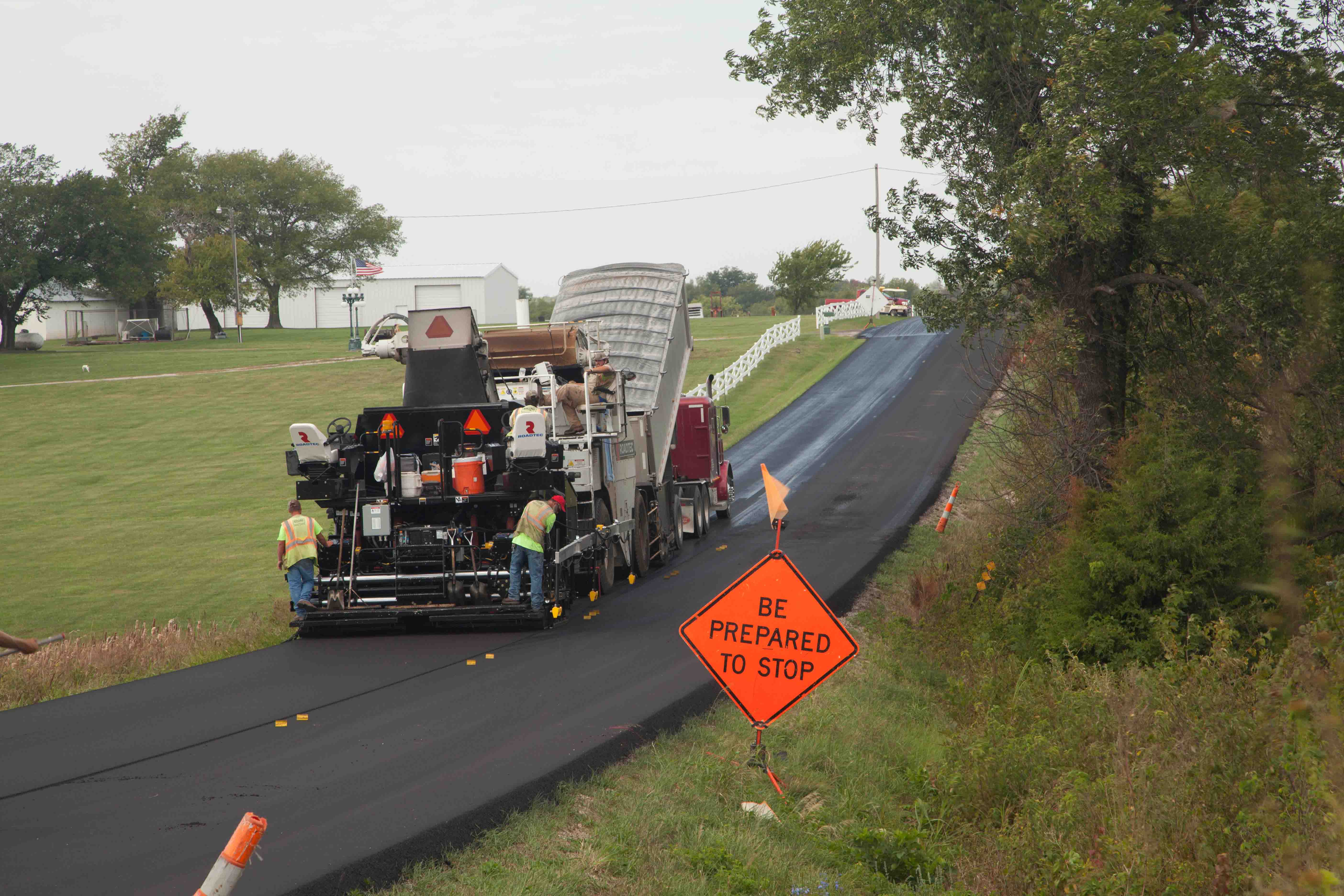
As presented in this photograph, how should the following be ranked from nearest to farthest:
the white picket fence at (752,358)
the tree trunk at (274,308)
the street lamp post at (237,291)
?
1. the white picket fence at (752,358)
2. the street lamp post at (237,291)
3. the tree trunk at (274,308)

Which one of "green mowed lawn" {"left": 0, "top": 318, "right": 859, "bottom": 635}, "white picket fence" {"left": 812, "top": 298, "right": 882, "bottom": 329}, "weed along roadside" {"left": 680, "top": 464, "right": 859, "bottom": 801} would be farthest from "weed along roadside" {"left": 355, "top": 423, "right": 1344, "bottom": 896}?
"white picket fence" {"left": 812, "top": 298, "right": 882, "bottom": 329}

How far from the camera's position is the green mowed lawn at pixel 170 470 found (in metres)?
22.1

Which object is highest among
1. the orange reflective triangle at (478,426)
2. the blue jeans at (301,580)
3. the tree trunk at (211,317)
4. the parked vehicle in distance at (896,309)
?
the tree trunk at (211,317)

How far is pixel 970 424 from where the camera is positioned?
109 ft

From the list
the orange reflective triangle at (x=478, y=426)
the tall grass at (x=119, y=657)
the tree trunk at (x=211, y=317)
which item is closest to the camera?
the tall grass at (x=119, y=657)

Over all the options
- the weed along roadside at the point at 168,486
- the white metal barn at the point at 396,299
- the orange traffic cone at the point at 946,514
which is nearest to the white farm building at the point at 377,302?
the white metal barn at the point at 396,299

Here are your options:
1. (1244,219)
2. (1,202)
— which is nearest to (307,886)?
(1244,219)

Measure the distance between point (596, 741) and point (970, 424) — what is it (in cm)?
2596

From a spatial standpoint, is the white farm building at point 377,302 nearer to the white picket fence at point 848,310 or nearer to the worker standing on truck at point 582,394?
the white picket fence at point 848,310

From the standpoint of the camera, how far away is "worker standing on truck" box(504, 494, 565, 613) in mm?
13383

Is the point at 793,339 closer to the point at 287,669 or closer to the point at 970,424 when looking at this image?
the point at 970,424

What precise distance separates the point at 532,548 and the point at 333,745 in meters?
4.52

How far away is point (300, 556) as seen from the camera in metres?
13.6

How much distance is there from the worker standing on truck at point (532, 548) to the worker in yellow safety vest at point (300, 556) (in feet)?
7.89
